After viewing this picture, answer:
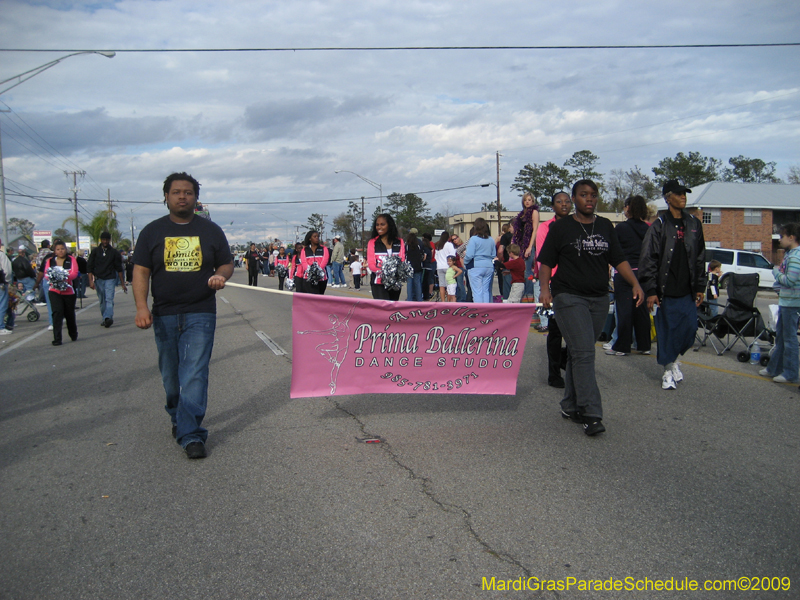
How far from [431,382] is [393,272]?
328cm

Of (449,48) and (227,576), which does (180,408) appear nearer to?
(227,576)

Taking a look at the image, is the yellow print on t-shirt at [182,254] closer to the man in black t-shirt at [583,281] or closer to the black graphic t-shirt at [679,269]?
the man in black t-shirt at [583,281]

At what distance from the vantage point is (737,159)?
8444cm

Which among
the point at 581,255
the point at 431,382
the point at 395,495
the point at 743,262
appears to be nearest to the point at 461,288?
the point at 431,382

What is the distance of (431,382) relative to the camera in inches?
222

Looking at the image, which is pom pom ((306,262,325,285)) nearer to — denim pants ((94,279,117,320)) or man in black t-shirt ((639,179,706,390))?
man in black t-shirt ((639,179,706,390))

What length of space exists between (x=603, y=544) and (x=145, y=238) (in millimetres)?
3629

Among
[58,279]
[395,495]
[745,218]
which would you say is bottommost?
[395,495]

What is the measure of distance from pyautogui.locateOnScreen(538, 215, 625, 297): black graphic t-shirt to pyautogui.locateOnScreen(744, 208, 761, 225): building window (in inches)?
2039

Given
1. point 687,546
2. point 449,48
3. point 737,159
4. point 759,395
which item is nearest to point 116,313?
point 449,48

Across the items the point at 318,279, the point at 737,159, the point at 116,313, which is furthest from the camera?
the point at 737,159

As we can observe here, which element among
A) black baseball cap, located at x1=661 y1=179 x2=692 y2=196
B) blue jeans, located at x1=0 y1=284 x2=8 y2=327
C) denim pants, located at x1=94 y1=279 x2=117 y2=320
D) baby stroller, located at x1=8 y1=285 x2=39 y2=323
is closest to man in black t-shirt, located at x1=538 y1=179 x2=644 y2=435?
black baseball cap, located at x1=661 y1=179 x2=692 y2=196

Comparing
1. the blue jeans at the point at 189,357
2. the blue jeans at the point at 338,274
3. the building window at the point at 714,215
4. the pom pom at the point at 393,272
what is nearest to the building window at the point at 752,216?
the building window at the point at 714,215

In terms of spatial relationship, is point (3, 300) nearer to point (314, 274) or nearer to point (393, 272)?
point (314, 274)
